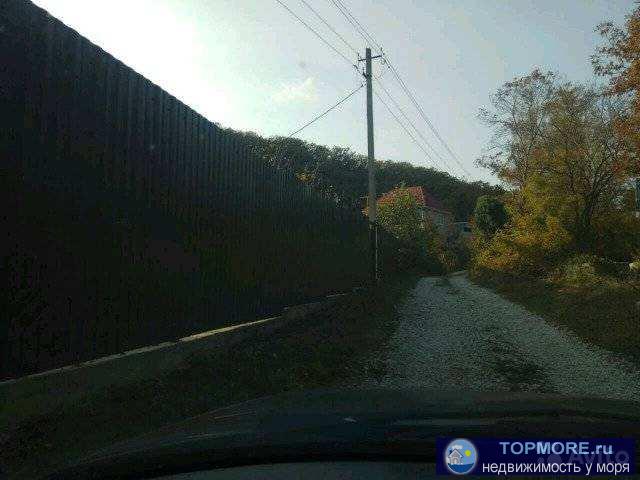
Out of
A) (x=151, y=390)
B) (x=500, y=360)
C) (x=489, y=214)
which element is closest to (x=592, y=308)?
(x=500, y=360)

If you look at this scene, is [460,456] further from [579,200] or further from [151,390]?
[579,200]

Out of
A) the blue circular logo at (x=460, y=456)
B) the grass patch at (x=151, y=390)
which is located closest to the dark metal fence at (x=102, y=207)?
the grass patch at (x=151, y=390)

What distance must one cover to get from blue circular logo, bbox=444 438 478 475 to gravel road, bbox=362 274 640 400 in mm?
2718

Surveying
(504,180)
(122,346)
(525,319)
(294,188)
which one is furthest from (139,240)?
(504,180)

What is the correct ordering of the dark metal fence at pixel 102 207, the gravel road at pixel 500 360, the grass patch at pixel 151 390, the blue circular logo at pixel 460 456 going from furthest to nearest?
1. the gravel road at pixel 500 360
2. the dark metal fence at pixel 102 207
3. the grass patch at pixel 151 390
4. the blue circular logo at pixel 460 456

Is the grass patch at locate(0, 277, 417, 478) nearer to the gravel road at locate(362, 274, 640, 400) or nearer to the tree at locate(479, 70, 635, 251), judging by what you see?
the gravel road at locate(362, 274, 640, 400)

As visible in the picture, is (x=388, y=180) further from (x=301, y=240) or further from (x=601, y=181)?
(x=301, y=240)

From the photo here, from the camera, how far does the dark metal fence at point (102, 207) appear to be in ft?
10.9

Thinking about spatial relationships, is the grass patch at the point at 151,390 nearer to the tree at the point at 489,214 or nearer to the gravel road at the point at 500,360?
the gravel road at the point at 500,360

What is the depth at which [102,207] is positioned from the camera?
4.12 m

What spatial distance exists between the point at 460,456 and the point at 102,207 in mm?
3606

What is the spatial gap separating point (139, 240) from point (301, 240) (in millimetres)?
5178

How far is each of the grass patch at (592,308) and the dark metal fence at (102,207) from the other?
542 centimetres

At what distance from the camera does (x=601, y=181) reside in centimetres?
1955
